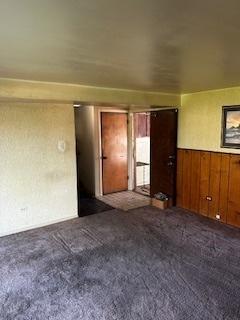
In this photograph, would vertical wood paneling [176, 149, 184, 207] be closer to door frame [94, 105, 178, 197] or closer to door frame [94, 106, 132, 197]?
door frame [94, 105, 178, 197]

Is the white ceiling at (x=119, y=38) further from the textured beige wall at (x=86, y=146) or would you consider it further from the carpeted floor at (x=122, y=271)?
the textured beige wall at (x=86, y=146)

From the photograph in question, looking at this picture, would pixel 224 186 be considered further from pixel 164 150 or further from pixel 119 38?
pixel 119 38

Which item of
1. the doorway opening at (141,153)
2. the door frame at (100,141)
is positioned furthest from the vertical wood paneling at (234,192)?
the doorway opening at (141,153)

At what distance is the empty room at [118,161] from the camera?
4.99 feet

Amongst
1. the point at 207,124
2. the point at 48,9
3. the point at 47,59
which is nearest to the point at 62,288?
the point at 47,59

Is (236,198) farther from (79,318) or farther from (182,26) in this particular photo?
(182,26)

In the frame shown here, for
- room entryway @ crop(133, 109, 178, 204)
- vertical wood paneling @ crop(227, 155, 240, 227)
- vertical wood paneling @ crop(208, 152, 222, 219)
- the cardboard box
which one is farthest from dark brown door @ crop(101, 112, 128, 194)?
vertical wood paneling @ crop(227, 155, 240, 227)

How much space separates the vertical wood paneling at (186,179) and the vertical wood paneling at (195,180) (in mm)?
73

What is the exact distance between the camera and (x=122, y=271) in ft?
9.20

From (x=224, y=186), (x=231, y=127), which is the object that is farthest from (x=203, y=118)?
(x=224, y=186)

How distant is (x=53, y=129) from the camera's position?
4.08 meters

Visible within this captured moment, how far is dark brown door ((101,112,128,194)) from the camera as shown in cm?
588

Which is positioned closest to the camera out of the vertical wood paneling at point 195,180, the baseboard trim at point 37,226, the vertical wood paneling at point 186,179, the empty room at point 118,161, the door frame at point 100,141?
the empty room at point 118,161

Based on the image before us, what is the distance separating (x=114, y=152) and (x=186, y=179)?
1.99 meters
